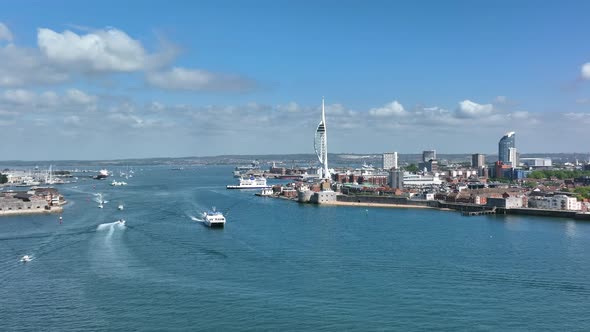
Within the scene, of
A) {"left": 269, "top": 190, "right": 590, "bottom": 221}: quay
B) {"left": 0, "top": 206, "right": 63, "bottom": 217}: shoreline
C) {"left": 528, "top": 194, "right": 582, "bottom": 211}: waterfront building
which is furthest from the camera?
{"left": 528, "top": 194, "right": 582, "bottom": 211}: waterfront building

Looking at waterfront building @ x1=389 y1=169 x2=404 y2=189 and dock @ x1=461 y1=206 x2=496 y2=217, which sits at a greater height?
waterfront building @ x1=389 y1=169 x2=404 y2=189

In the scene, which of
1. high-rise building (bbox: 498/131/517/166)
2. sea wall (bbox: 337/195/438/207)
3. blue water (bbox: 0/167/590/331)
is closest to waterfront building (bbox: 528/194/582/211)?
sea wall (bbox: 337/195/438/207)

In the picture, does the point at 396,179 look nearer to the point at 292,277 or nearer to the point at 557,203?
the point at 557,203

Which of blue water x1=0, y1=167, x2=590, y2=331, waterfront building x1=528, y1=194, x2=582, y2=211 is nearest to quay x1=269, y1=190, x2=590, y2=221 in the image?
waterfront building x1=528, y1=194, x2=582, y2=211

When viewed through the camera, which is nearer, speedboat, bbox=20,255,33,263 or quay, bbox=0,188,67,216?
speedboat, bbox=20,255,33,263

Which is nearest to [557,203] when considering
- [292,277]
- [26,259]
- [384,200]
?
[384,200]

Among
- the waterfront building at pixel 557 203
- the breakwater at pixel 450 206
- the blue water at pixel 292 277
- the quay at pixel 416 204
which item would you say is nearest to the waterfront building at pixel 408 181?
the quay at pixel 416 204

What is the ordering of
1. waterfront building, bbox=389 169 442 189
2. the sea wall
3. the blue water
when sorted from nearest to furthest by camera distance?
1. the blue water
2. the sea wall
3. waterfront building, bbox=389 169 442 189

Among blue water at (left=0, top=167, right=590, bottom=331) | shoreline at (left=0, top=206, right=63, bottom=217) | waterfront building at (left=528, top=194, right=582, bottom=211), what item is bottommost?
blue water at (left=0, top=167, right=590, bottom=331)

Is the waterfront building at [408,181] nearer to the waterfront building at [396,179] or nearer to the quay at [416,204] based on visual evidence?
the waterfront building at [396,179]

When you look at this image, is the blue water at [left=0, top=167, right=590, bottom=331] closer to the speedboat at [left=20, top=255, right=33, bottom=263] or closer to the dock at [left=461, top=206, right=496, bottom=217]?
the speedboat at [left=20, top=255, right=33, bottom=263]
